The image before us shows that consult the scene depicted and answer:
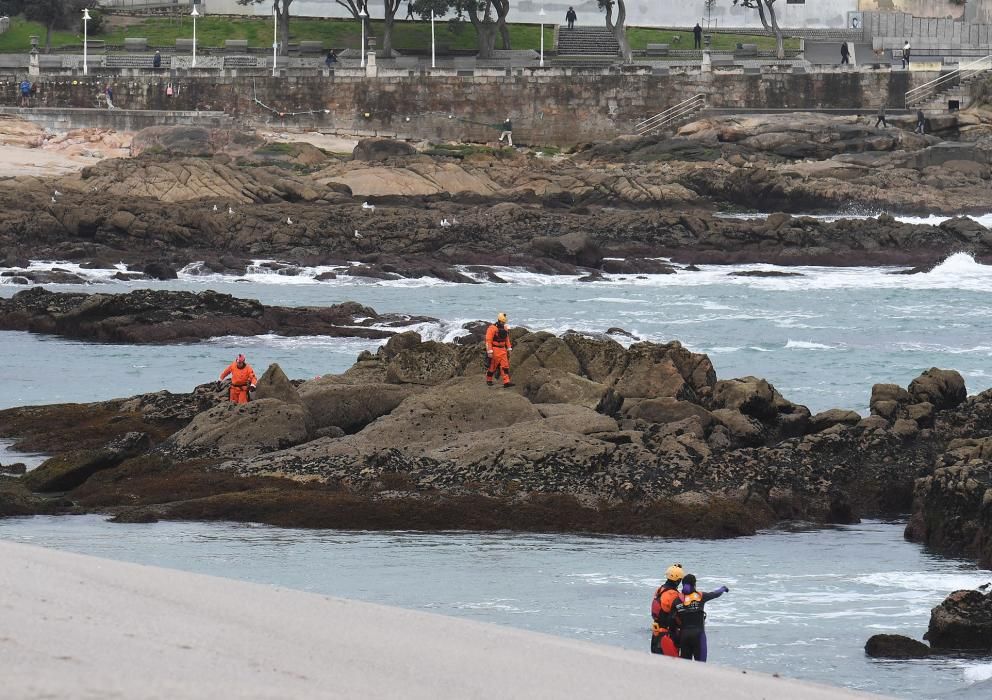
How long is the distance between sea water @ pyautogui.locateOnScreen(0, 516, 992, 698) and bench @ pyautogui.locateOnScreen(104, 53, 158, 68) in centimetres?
5249

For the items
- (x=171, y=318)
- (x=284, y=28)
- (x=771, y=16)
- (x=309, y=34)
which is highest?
(x=771, y=16)

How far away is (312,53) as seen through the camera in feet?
224

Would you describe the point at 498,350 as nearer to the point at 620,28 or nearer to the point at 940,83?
the point at 940,83

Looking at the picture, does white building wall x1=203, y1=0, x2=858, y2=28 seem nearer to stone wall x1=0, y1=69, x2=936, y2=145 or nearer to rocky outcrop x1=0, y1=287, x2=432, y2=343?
stone wall x1=0, y1=69, x2=936, y2=145

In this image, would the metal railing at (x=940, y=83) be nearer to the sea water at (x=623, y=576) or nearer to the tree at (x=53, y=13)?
the tree at (x=53, y=13)

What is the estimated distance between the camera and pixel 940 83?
6300 centimetres

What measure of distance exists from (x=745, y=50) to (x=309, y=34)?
61.4ft

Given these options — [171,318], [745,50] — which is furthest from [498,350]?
[745,50]

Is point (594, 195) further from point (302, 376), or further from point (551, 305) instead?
point (302, 376)

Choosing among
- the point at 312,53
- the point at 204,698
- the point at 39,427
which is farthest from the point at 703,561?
the point at 312,53

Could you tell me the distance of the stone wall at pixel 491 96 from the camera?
6275 centimetres

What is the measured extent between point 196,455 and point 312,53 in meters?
52.5

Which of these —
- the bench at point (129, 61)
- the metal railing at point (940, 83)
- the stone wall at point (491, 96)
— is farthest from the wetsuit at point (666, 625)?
the bench at point (129, 61)

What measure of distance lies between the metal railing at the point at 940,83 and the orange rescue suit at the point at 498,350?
153 feet
